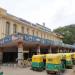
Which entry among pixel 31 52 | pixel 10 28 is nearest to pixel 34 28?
pixel 31 52

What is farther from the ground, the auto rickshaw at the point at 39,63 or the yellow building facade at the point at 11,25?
the yellow building facade at the point at 11,25

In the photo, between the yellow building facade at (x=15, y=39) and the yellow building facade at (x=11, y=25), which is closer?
the yellow building facade at (x=15, y=39)

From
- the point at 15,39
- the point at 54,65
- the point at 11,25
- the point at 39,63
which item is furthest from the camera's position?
the point at 11,25

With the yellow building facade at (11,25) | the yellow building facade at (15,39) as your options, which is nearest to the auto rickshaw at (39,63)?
the yellow building facade at (15,39)

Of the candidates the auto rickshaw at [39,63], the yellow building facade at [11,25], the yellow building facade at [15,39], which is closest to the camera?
the auto rickshaw at [39,63]

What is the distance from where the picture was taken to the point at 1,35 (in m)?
35.1

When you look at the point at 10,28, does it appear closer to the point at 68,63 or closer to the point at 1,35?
the point at 1,35

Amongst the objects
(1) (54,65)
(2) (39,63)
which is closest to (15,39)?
(2) (39,63)

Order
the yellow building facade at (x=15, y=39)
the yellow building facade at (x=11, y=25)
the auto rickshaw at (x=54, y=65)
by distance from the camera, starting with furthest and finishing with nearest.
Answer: the yellow building facade at (x=11, y=25) < the yellow building facade at (x=15, y=39) < the auto rickshaw at (x=54, y=65)

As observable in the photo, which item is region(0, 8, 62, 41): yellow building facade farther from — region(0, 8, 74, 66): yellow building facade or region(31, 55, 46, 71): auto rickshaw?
region(31, 55, 46, 71): auto rickshaw

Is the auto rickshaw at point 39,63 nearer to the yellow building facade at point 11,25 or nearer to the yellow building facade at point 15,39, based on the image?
the yellow building facade at point 15,39

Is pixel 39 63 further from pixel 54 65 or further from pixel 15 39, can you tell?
pixel 15 39

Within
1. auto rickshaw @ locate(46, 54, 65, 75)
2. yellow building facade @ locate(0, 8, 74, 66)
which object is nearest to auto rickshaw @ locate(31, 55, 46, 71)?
auto rickshaw @ locate(46, 54, 65, 75)

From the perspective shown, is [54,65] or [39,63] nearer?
[54,65]
